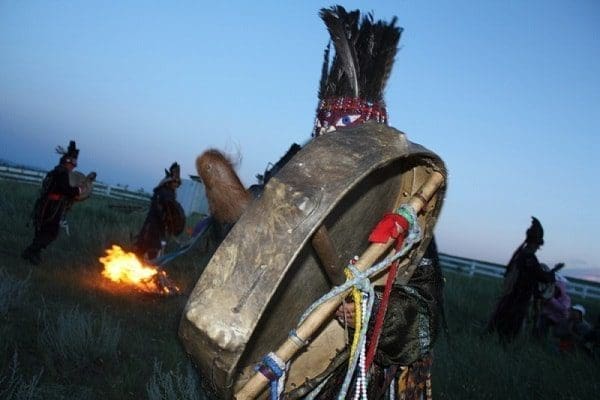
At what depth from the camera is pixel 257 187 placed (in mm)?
2465

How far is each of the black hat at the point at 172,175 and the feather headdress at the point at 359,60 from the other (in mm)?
7041

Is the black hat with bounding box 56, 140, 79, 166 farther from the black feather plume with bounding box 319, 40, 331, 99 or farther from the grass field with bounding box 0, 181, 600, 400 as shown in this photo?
the black feather plume with bounding box 319, 40, 331, 99

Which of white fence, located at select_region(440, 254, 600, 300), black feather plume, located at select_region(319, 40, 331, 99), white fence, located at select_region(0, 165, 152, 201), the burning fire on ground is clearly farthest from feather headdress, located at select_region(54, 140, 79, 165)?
white fence, located at select_region(0, 165, 152, 201)

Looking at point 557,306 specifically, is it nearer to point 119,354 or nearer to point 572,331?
point 572,331

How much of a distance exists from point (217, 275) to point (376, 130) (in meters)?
0.58

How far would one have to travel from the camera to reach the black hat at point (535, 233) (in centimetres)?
679

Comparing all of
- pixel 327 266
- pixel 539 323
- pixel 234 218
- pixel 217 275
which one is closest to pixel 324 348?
pixel 327 266

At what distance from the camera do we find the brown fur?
4.94 ft

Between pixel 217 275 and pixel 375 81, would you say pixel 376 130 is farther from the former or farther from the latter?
pixel 375 81

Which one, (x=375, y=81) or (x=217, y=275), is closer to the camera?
(x=217, y=275)

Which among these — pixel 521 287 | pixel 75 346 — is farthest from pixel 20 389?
pixel 521 287

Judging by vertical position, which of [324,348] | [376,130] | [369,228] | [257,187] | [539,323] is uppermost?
[376,130]

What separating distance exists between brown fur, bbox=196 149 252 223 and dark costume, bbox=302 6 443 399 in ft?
1.49

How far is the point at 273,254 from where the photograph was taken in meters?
0.93
